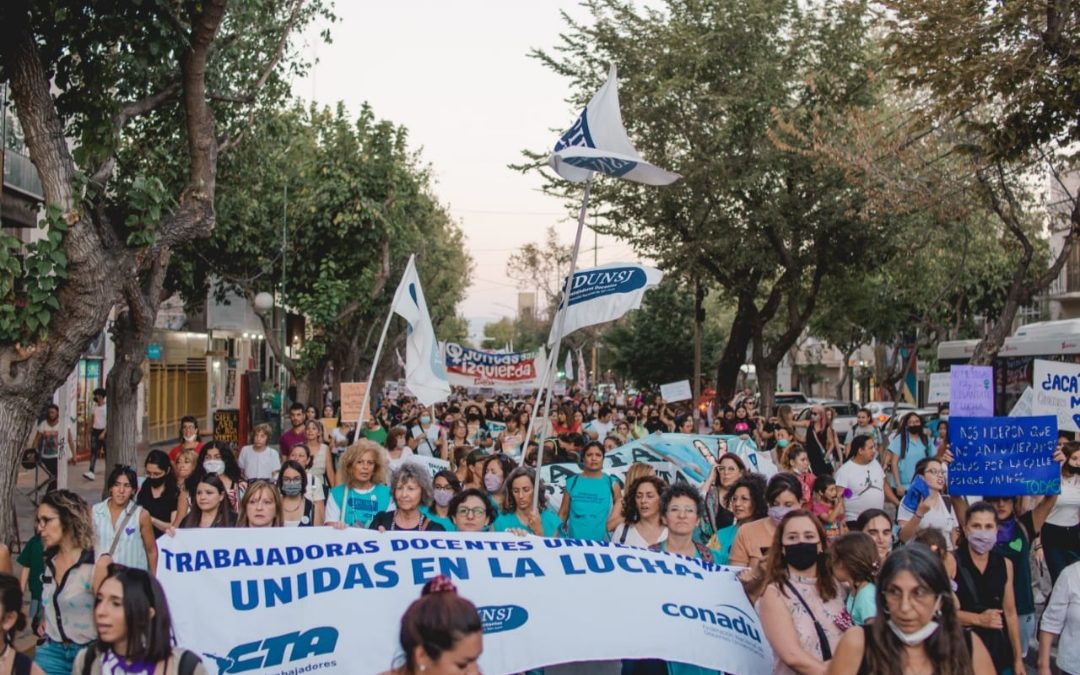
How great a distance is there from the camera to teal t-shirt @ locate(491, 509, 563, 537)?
305 inches

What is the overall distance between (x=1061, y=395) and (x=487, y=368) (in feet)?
37.5

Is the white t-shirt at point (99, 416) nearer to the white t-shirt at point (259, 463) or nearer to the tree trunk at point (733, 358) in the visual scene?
the white t-shirt at point (259, 463)

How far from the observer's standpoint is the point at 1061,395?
1168 centimetres

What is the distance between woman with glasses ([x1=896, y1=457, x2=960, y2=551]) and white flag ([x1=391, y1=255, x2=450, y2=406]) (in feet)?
20.8

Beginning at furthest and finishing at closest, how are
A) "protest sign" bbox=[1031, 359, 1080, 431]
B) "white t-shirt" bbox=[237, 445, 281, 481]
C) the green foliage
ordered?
the green foliage, "protest sign" bbox=[1031, 359, 1080, 431], "white t-shirt" bbox=[237, 445, 281, 481]

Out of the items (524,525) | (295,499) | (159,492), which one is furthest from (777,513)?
(159,492)

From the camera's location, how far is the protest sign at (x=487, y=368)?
69.9 feet

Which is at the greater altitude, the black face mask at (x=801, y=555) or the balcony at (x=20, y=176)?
the balcony at (x=20, y=176)

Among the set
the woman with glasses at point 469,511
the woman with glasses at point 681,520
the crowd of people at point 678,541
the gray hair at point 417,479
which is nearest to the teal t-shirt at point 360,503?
the crowd of people at point 678,541

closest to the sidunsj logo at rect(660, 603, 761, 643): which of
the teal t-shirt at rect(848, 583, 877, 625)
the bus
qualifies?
the teal t-shirt at rect(848, 583, 877, 625)

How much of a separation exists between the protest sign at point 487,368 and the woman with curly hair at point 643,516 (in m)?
14.0

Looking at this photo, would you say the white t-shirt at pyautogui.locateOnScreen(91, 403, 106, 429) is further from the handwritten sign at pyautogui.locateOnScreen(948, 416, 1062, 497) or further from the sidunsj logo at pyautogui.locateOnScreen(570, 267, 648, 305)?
the handwritten sign at pyautogui.locateOnScreen(948, 416, 1062, 497)

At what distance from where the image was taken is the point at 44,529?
233 inches

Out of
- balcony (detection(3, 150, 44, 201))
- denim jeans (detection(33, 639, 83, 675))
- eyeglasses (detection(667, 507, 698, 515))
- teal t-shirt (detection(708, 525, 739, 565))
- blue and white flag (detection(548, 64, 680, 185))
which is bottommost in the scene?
denim jeans (detection(33, 639, 83, 675))
